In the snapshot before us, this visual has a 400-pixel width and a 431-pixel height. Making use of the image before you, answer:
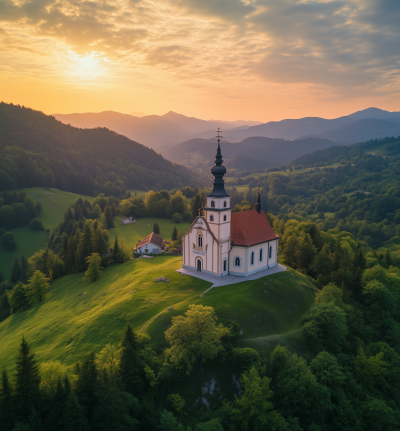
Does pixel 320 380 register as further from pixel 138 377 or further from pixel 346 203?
pixel 346 203

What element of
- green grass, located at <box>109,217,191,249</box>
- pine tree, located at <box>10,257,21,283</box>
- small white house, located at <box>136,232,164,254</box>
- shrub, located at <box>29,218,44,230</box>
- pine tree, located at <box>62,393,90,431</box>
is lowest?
pine tree, located at <box>10,257,21,283</box>

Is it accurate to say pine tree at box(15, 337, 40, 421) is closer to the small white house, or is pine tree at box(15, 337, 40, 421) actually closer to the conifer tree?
the conifer tree

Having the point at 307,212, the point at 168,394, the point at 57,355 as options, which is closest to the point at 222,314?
the point at 168,394

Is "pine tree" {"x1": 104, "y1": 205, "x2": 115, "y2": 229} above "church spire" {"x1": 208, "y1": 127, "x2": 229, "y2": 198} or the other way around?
the other way around

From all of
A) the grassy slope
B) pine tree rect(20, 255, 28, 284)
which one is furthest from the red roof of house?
the grassy slope

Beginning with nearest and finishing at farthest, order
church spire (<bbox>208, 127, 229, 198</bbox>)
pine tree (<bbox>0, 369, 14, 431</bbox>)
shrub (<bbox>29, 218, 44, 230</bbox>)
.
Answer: pine tree (<bbox>0, 369, 14, 431</bbox>) < church spire (<bbox>208, 127, 229, 198</bbox>) < shrub (<bbox>29, 218, 44, 230</bbox>)

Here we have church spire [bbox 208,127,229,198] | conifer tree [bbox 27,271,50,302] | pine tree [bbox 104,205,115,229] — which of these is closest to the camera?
church spire [bbox 208,127,229,198]

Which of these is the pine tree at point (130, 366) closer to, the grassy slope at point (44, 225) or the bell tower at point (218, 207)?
the bell tower at point (218, 207)

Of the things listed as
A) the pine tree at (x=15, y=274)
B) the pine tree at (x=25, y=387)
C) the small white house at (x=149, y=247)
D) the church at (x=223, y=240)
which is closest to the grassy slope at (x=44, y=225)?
the pine tree at (x=15, y=274)

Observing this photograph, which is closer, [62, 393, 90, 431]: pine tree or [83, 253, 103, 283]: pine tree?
[62, 393, 90, 431]: pine tree
